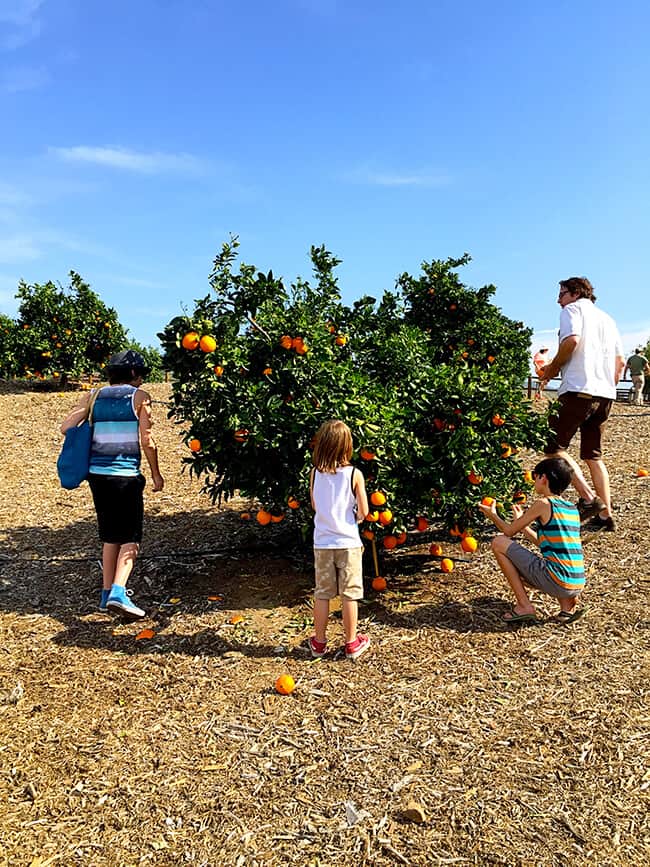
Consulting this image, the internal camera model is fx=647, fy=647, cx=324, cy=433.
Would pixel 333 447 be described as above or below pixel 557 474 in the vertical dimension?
above

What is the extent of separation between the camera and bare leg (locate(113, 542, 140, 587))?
4.75 meters

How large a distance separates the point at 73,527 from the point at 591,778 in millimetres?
5933

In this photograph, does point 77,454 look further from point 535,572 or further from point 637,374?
point 637,374

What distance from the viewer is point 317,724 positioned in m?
3.47

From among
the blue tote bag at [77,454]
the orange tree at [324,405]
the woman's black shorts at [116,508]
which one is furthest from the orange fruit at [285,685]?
the blue tote bag at [77,454]

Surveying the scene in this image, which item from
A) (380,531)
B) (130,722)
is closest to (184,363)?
(380,531)

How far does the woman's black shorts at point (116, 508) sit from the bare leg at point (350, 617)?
1.72 metres

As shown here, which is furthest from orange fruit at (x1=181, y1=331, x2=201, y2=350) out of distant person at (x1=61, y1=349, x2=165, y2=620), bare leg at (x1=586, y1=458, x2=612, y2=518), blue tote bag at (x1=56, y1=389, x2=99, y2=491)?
bare leg at (x1=586, y1=458, x2=612, y2=518)

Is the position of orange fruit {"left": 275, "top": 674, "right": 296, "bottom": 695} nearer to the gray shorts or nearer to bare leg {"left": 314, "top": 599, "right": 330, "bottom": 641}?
bare leg {"left": 314, "top": 599, "right": 330, "bottom": 641}

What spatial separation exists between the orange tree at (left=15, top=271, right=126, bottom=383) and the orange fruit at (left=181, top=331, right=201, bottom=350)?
13549 mm

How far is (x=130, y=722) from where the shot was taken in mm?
3557

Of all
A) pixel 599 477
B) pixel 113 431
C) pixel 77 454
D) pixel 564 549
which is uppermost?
pixel 113 431

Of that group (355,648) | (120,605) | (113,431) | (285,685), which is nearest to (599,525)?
(355,648)

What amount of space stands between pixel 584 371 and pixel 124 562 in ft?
13.6
